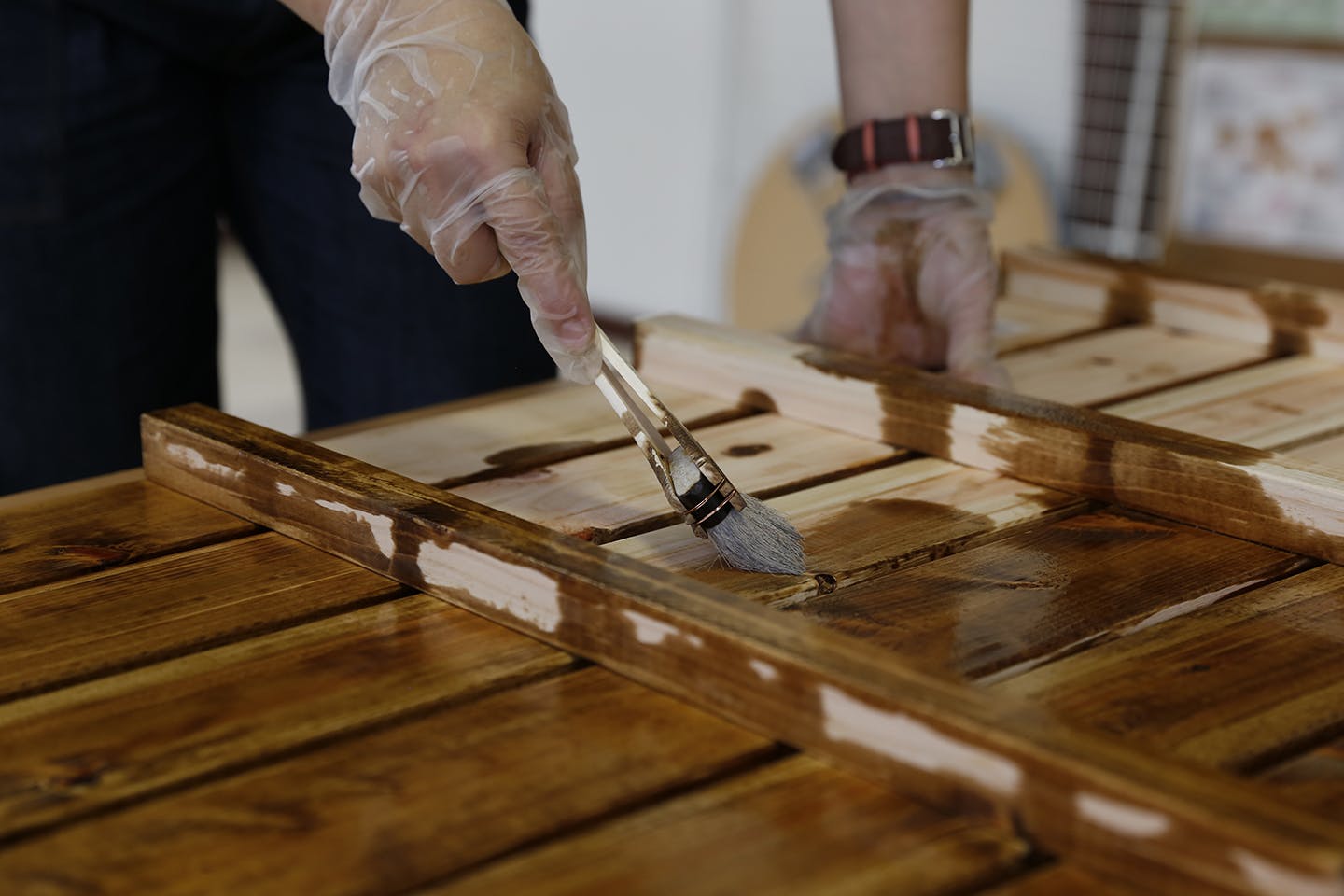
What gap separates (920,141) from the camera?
4.09ft

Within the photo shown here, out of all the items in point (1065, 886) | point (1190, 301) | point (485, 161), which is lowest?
point (1065, 886)

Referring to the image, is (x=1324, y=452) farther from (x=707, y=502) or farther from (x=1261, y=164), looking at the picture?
(x=1261, y=164)

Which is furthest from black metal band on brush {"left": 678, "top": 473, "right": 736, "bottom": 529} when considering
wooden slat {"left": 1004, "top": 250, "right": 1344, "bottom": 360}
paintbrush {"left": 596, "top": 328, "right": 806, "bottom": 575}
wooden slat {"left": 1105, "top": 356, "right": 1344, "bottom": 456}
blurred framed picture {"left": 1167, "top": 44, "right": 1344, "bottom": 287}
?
blurred framed picture {"left": 1167, "top": 44, "right": 1344, "bottom": 287}

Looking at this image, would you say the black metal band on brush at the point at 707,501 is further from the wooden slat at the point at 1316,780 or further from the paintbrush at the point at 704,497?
the wooden slat at the point at 1316,780

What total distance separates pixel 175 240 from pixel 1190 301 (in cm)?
92

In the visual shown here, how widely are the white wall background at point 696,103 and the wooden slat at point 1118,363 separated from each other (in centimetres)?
193

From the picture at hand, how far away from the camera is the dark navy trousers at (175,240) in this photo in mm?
1318

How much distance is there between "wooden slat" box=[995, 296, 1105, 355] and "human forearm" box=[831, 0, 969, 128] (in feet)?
0.65

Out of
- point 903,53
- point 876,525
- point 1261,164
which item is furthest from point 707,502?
point 1261,164

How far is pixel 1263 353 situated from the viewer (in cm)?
122

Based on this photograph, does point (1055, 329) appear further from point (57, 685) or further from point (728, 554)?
point (57, 685)

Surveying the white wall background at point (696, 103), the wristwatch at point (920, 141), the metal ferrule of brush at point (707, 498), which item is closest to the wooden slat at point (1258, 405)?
the wristwatch at point (920, 141)

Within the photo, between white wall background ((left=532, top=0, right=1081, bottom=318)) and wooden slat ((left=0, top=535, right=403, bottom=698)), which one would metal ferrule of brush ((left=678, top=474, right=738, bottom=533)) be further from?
white wall background ((left=532, top=0, right=1081, bottom=318))

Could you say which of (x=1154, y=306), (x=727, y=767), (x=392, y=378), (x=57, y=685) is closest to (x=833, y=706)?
(x=727, y=767)
